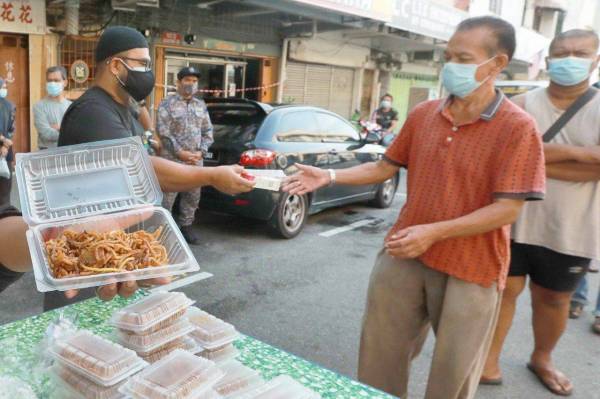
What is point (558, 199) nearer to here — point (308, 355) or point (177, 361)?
point (308, 355)

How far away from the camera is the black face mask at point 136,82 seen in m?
2.61

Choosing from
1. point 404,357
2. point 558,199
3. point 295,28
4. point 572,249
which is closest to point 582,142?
point 558,199

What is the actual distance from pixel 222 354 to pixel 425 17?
522 inches

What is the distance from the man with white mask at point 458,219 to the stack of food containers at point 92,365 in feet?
3.72

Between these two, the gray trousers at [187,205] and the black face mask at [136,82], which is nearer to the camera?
the black face mask at [136,82]

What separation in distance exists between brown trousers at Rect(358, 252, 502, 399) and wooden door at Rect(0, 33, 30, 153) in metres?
7.93

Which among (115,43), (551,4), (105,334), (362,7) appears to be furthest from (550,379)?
(551,4)

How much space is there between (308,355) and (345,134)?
4404mm

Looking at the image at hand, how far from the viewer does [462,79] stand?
7.20 ft

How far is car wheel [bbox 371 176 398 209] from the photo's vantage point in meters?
8.37

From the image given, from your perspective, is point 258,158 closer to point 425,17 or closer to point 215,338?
point 215,338

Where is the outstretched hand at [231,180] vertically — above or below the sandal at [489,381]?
above

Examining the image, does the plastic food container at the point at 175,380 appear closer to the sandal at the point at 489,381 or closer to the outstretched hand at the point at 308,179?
the outstretched hand at the point at 308,179

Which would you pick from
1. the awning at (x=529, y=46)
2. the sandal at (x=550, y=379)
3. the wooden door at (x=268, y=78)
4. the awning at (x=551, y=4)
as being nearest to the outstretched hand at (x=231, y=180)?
the sandal at (x=550, y=379)
